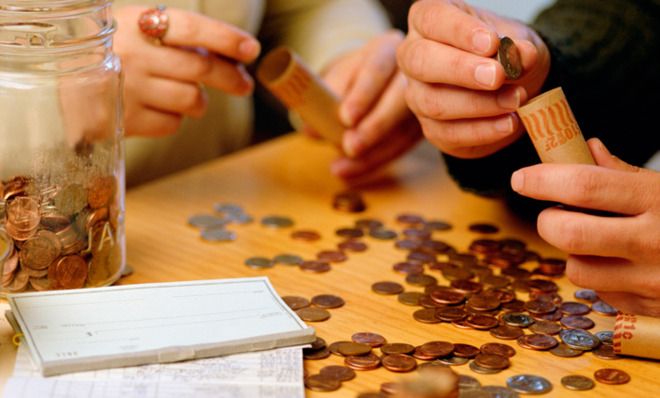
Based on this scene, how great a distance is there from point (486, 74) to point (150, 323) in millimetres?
449

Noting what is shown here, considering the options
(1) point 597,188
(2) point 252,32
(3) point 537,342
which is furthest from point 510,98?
(2) point 252,32

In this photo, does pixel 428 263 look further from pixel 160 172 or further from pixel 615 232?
pixel 160 172

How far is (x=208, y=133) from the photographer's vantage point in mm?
1760

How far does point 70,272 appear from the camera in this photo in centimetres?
98

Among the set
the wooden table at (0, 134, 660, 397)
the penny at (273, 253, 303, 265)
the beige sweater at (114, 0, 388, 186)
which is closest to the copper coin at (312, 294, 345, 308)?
the wooden table at (0, 134, 660, 397)

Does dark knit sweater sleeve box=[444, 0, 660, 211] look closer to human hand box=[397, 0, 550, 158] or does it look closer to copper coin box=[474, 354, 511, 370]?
human hand box=[397, 0, 550, 158]

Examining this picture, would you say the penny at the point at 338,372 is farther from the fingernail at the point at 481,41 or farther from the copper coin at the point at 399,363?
the fingernail at the point at 481,41

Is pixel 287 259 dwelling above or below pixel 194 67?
below

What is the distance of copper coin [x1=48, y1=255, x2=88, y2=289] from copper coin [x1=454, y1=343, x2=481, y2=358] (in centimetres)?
42

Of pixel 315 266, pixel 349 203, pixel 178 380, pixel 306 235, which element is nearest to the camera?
pixel 178 380

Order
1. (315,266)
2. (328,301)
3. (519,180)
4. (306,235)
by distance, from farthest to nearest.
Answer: (306,235) → (315,266) → (328,301) → (519,180)

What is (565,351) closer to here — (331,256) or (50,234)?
(331,256)

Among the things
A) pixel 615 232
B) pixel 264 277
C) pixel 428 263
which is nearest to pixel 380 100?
pixel 428 263

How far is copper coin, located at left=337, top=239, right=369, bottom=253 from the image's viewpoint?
1199 millimetres
